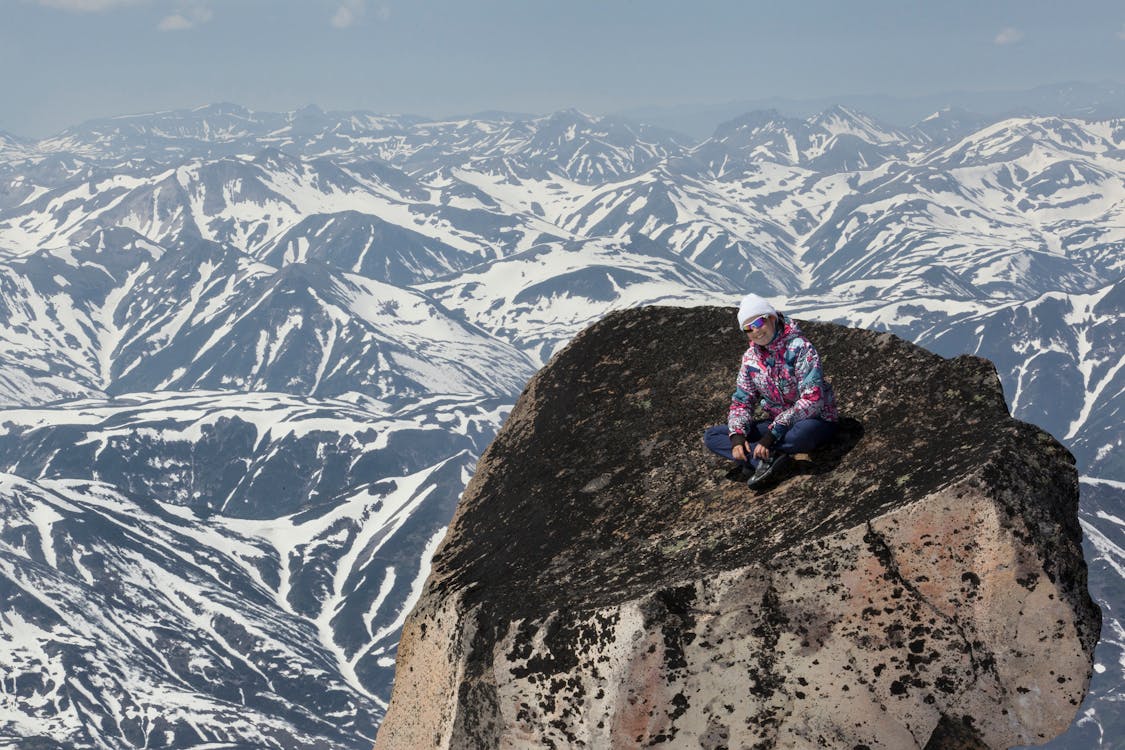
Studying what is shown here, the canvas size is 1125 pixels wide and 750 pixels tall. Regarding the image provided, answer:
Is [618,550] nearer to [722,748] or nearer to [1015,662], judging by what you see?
[722,748]

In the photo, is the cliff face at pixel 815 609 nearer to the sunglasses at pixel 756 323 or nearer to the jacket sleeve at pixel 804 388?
the jacket sleeve at pixel 804 388

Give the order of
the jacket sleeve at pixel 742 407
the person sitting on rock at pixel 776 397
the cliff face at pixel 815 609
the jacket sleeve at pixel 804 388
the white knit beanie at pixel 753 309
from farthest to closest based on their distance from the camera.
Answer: the jacket sleeve at pixel 742 407 < the white knit beanie at pixel 753 309 < the person sitting on rock at pixel 776 397 < the jacket sleeve at pixel 804 388 < the cliff face at pixel 815 609

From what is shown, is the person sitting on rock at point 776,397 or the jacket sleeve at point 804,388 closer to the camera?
the jacket sleeve at point 804,388

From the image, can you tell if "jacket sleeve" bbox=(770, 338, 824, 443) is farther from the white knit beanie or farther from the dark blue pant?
the white knit beanie

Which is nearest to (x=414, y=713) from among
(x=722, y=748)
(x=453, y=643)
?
(x=453, y=643)

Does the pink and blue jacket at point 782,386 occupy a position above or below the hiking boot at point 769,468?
above

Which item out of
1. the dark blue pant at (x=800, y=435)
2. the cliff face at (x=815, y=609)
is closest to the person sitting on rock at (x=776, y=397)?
the dark blue pant at (x=800, y=435)

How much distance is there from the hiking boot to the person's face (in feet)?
5.92

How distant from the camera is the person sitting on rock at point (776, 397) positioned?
16.6 m

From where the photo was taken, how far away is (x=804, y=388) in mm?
16609

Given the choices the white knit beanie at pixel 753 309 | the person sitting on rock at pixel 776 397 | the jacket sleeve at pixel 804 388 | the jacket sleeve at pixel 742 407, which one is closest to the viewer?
the jacket sleeve at pixel 804 388

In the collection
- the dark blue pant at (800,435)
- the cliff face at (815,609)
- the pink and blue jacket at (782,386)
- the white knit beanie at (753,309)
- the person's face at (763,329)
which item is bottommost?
the cliff face at (815,609)

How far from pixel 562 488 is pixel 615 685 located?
5.38 metres

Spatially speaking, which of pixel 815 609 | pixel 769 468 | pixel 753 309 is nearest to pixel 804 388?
pixel 769 468
